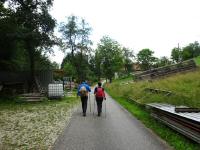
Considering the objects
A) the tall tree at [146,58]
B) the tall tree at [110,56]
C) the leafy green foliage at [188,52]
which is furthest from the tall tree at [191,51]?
the tall tree at [110,56]

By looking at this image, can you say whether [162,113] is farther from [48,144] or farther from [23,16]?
[23,16]

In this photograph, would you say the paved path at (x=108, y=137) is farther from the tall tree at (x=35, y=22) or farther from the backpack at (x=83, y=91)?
the tall tree at (x=35, y=22)

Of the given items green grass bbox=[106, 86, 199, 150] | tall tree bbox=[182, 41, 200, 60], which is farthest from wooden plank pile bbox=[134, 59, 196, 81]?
tall tree bbox=[182, 41, 200, 60]

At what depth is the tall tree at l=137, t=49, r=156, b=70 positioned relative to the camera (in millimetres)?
121125

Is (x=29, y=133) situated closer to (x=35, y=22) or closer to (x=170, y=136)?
(x=170, y=136)

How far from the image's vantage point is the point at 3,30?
91.4 ft

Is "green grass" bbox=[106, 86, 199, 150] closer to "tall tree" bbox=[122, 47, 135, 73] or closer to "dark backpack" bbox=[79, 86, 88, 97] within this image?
"dark backpack" bbox=[79, 86, 88, 97]

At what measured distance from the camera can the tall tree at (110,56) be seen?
8762 centimetres

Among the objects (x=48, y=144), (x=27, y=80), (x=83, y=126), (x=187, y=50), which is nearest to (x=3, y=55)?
(x=27, y=80)

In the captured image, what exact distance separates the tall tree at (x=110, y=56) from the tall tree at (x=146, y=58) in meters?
33.5

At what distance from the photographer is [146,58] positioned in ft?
399

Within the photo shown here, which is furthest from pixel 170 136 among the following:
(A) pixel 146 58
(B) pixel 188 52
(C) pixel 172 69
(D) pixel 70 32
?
(A) pixel 146 58

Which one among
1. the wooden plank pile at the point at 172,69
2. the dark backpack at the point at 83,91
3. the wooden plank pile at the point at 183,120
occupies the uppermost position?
the wooden plank pile at the point at 172,69

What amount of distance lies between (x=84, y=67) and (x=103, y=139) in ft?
207
